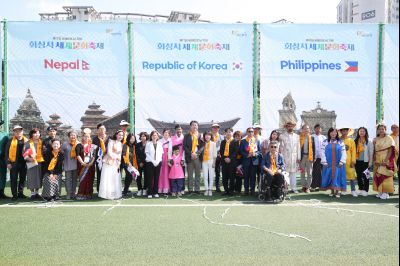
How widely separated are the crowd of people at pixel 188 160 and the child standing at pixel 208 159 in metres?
0.02

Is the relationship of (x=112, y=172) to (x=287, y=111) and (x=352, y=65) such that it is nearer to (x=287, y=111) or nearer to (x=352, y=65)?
(x=287, y=111)

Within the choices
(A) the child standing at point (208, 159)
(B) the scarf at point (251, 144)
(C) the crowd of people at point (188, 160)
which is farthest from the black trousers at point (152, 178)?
(B) the scarf at point (251, 144)

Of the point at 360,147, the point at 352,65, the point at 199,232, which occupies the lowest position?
the point at 199,232

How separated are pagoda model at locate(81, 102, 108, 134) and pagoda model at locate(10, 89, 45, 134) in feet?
3.46

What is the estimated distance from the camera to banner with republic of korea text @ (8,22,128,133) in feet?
33.6

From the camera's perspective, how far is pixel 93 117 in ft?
34.6

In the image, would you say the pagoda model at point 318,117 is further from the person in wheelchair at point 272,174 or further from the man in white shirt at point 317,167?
the person in wheelchair at point 272,174

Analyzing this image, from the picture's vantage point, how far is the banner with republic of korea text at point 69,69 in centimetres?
1024

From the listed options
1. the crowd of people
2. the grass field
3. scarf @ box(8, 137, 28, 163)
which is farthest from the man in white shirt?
scarf @ box(8, 137, 28, 163)

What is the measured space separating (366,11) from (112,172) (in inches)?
1779

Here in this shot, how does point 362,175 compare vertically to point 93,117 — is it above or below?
below

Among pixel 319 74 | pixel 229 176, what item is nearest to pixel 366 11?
pixel 319 74

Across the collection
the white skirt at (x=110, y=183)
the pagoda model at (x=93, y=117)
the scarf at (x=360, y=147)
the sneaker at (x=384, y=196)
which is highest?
the pagoda model at (x=93, y=117)

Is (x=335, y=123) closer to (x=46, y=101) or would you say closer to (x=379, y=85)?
(x=379, y=85)
